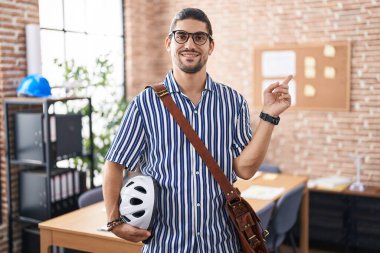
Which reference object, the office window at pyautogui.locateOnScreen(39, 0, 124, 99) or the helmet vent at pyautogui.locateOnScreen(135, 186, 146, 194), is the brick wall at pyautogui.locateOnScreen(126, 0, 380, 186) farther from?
the helmet vent at pyautogui.locateOnScreen(135, 186, 146, 194)

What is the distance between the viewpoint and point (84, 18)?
5.12 m

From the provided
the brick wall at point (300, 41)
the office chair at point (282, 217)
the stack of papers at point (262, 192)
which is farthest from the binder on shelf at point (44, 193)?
the brick wall at point (300, 41)

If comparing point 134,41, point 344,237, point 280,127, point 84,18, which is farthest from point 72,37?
point 344,237

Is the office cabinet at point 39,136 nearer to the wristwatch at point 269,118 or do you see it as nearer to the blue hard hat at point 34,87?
the blue hard hat at point 34,87

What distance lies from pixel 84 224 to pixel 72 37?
2493 millimetres

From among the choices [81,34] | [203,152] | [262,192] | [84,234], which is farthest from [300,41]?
[203,152]

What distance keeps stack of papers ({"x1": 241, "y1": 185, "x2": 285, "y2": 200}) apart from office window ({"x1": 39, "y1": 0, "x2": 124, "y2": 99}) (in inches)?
80.1

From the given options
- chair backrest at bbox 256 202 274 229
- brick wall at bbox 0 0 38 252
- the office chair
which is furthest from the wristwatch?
brick wall at bbox 0 0 38 252

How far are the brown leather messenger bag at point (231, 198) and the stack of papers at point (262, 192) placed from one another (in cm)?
185

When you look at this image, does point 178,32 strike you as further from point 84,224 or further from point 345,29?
point 345,29

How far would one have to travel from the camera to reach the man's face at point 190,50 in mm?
1737

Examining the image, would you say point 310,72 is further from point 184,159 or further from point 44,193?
point 184,159

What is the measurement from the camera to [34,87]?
385cm

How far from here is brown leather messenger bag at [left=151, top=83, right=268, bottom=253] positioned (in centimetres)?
176
